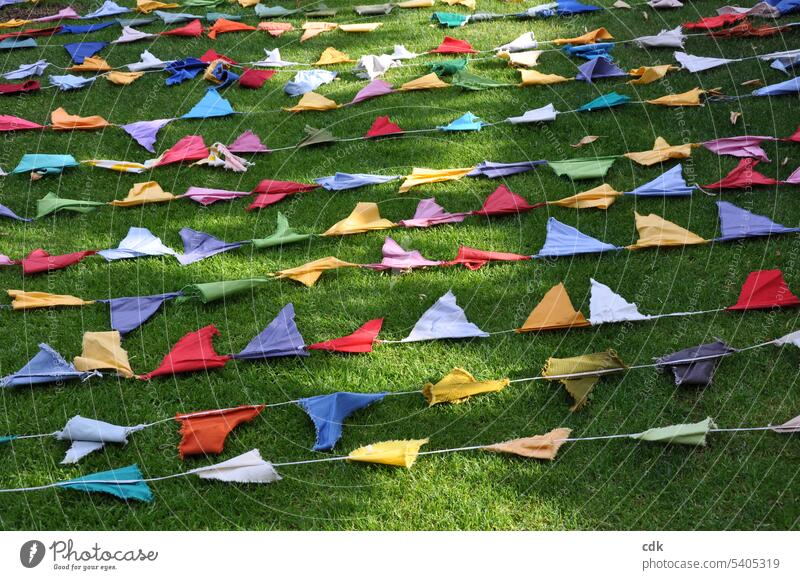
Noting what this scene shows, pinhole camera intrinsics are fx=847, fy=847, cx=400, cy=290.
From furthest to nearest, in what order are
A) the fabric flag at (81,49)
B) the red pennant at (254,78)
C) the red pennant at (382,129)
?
the fabric flag at (81,49) → the red pennant at (254,78) → the red pennant at (382,129)

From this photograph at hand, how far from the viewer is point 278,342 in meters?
4.57

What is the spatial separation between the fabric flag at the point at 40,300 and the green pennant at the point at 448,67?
3.71 meters

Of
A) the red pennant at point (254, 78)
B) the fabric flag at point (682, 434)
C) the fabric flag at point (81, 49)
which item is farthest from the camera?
the fabric flag at point (81, 49)

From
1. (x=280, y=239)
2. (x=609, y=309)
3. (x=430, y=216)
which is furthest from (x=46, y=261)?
(x=609, y=309)

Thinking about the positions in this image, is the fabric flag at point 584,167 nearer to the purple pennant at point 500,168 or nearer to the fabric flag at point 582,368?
the purple pennant at point 500,168

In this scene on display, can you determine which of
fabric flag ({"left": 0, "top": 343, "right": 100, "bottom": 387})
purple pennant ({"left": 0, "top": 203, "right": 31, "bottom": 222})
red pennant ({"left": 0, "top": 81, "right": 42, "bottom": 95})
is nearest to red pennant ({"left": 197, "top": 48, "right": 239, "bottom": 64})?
red pennant ({"left": 0, "top": 81, "right": 42, "bottom": 95})

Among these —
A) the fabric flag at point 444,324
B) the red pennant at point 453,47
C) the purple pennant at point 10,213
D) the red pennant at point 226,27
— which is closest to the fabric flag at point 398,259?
the fabric flag at point 444,324

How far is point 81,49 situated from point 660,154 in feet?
18.3

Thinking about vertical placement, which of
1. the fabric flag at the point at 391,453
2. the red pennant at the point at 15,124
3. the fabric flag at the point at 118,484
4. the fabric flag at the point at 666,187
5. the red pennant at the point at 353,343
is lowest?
the fabric flag at the point at 118,484

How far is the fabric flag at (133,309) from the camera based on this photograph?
4.77 metres

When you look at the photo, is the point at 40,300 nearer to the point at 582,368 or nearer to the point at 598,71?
the point at 582,368

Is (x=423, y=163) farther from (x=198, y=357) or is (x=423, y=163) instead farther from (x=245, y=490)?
(x=245, y=490)

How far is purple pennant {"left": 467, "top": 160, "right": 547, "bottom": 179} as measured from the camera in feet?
19.2

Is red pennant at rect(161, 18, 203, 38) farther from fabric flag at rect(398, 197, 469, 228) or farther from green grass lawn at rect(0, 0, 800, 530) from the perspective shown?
fabric flag at rect(398, 197, 469, 228)
